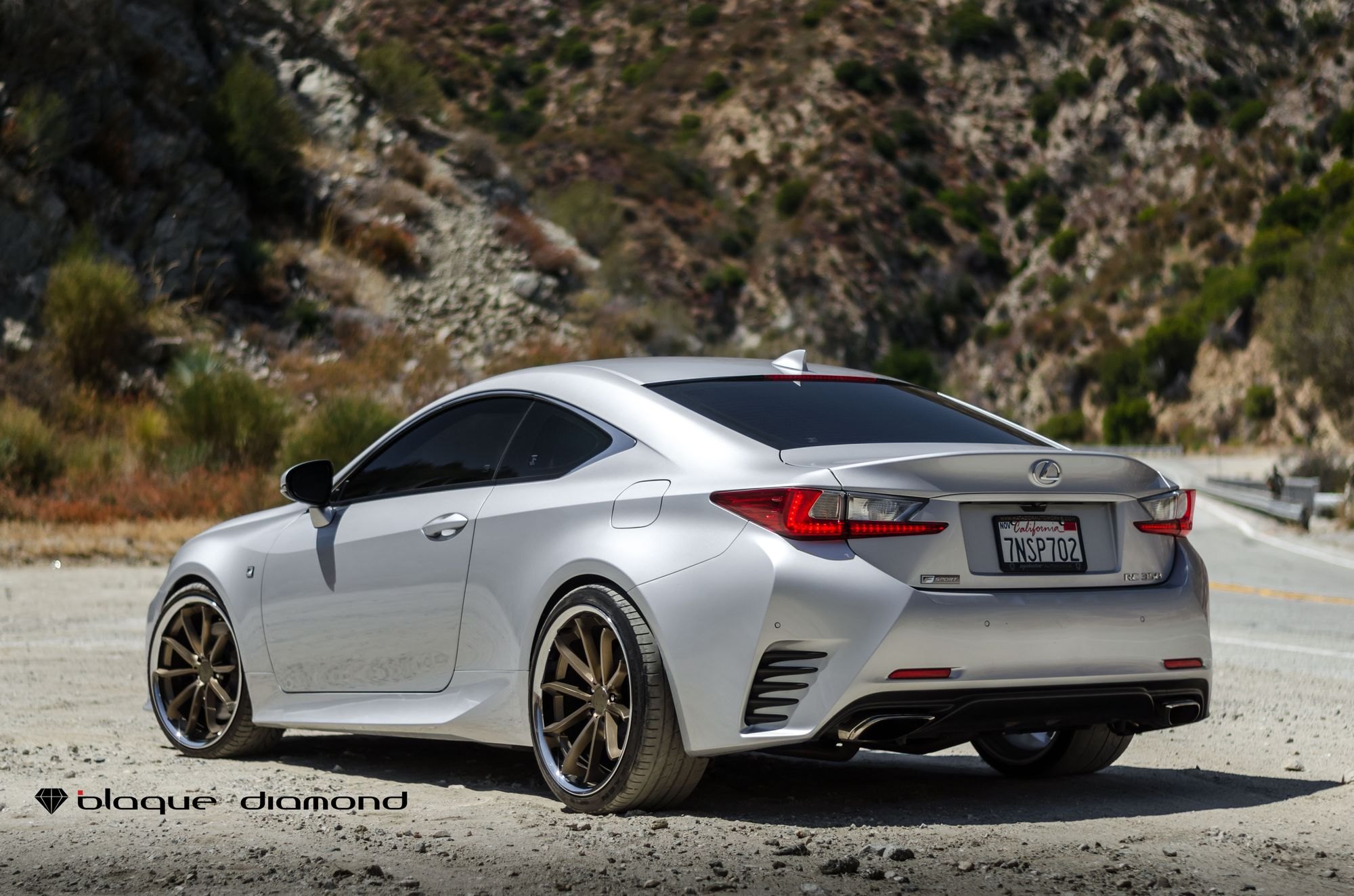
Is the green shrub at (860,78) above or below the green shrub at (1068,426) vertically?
above

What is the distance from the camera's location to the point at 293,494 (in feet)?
21.3

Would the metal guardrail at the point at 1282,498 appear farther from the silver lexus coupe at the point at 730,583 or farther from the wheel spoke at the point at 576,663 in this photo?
the wheel spoke at the point at 576,663

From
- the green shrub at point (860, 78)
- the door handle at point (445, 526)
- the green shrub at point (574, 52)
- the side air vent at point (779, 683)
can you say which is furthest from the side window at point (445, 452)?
the green shrub at point (574, 52)

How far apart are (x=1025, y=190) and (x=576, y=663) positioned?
86048mm

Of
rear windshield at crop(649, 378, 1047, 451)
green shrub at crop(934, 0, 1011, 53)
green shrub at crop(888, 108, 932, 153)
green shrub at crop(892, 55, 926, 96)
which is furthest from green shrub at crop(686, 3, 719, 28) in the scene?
rear windshield at crop(649, 378, 1047, 451)

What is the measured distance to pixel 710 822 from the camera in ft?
16.7

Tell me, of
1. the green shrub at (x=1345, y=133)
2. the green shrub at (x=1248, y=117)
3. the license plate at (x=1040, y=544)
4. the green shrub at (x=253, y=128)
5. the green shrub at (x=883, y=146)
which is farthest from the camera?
the green shrub at (x=883, y=146)

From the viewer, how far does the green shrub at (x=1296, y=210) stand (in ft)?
251

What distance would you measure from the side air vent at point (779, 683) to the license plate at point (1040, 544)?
2.39 ft

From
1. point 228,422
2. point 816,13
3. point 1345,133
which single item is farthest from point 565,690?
point 816,13

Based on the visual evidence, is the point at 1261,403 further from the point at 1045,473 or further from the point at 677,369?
the point at 1045,473

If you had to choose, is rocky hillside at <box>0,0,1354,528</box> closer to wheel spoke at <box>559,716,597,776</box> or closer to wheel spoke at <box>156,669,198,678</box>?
wheel spoke at <box>156,669,198,678</box>

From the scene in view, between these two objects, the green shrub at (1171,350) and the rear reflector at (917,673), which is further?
the green shrub at (1171,350)

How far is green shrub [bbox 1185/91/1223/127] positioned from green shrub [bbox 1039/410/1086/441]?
19.5m
